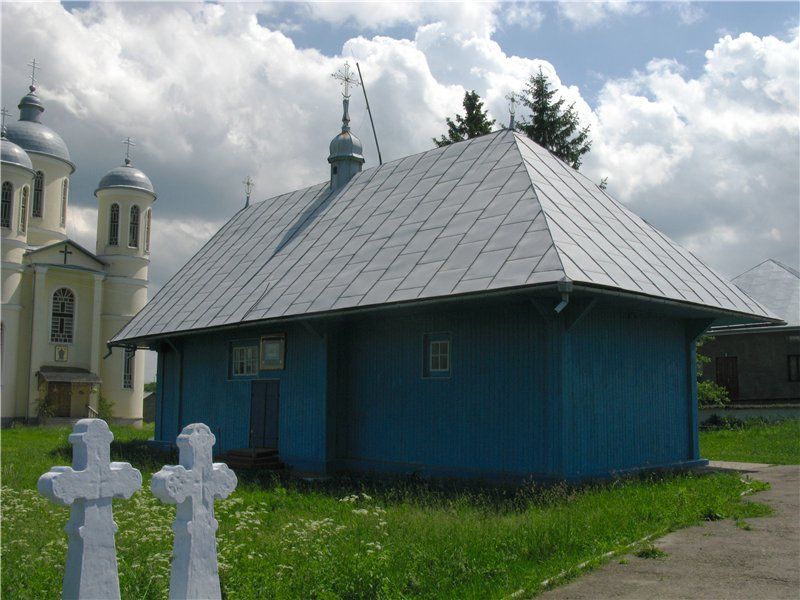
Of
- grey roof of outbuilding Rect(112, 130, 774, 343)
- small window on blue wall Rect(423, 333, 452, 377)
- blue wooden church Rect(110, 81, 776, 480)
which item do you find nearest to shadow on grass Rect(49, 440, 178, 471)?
blue wooden church Rect(110, 81, 776, 480)

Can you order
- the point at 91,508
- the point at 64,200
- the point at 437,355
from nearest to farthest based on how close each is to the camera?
the point at 91,508
the point at 437,355
the point at 64,200

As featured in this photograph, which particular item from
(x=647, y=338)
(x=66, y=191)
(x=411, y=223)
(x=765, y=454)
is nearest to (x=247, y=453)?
(x=411, y=223)

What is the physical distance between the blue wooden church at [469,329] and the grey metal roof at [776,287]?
1566 cm

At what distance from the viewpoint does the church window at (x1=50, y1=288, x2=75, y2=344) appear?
122 ft

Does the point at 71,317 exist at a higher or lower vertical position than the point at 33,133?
lower

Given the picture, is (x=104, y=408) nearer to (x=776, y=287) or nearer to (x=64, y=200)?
(x=64, y=200)

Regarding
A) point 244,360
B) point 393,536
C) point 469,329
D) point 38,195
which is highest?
point 38,195

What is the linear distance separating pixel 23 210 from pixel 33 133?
19.6ft

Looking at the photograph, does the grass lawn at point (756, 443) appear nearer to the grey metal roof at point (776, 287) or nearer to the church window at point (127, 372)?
the grey metal roof at point (776, 287)

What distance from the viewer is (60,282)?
37375mm

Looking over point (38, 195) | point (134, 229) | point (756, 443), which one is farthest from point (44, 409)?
point (756, 443)

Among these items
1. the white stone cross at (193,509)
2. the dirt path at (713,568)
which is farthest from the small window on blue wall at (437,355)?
the white stone cross at (193,509)

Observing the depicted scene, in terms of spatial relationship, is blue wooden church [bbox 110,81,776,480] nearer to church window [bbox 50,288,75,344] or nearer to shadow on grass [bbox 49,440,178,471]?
shadow on grass [bbox 49,440,178,471]

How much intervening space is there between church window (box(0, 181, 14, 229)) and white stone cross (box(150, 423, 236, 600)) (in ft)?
118
